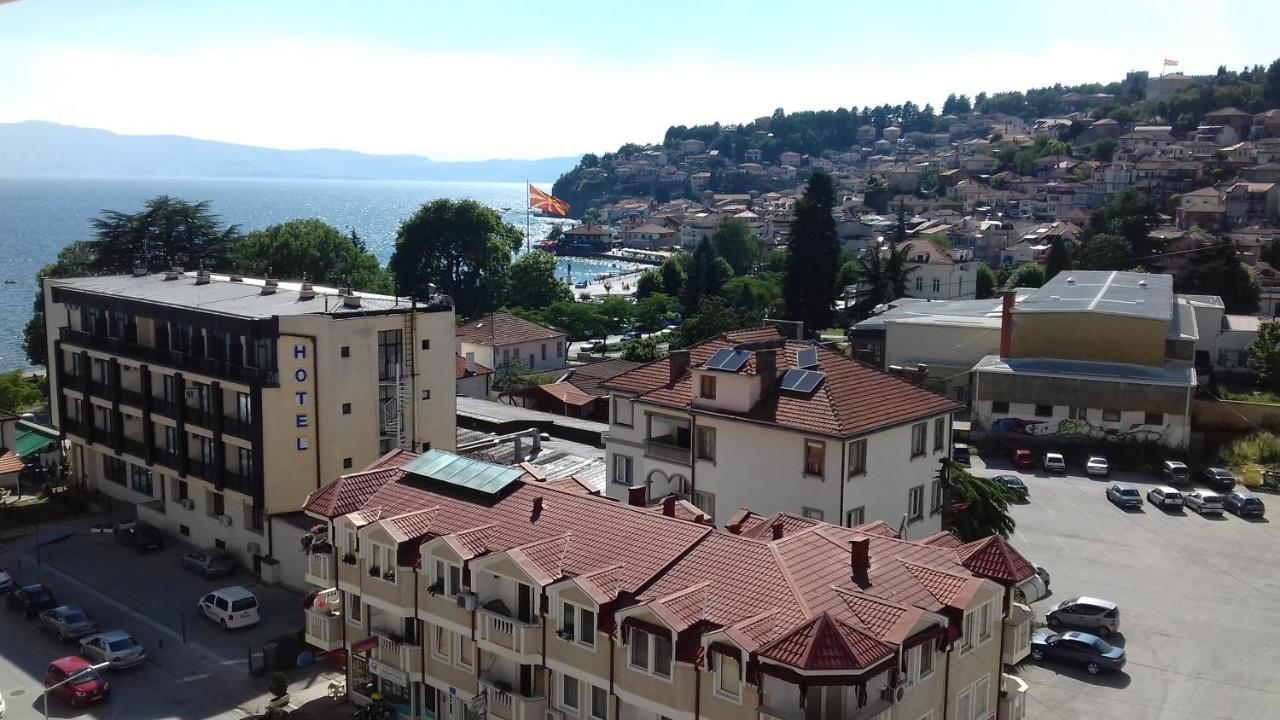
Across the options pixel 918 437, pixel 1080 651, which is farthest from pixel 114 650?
pixel 1080 651

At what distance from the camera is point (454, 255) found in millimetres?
80812

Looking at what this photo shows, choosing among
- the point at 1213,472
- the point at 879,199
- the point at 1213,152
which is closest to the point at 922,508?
the point at 1213,472

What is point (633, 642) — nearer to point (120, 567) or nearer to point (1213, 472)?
point (120, 567)

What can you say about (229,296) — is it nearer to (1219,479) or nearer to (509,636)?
(509,636)

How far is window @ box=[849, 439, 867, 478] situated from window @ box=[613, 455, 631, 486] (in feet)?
21.6

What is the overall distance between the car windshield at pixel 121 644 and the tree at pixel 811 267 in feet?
181

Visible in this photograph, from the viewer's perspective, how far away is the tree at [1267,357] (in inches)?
2031

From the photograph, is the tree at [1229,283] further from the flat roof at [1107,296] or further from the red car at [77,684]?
the red car at [77,684]

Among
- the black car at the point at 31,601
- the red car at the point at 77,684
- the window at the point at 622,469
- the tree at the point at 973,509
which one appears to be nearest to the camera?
the red car at the point at 77,684

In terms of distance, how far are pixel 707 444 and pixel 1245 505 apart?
872 inches

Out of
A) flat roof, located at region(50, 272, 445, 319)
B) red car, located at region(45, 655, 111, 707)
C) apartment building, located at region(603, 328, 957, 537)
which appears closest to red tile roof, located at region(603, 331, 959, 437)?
apartment building, located at region(603, 328, 957, 537)

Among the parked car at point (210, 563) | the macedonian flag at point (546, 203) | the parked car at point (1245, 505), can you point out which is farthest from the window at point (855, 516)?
the macedonian flag at point (546, 203)

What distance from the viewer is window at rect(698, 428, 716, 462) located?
2642 cm

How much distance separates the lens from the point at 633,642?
1642 centimetres
